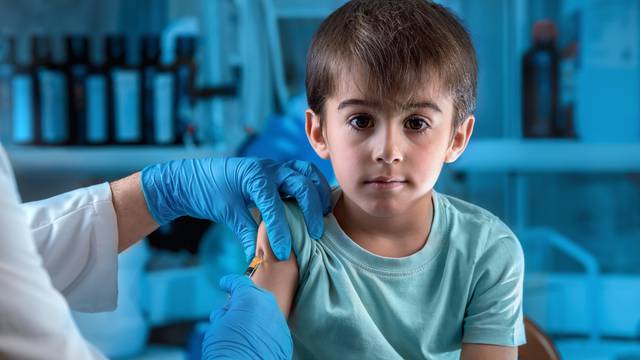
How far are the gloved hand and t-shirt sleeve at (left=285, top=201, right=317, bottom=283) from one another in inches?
0.6

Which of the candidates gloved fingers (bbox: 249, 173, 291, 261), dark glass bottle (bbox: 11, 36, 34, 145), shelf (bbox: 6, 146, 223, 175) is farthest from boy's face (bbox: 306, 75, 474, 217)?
dark glass bottle (bbox: 11, 36, 34, 145)

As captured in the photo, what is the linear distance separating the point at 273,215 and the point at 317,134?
15 centimetres

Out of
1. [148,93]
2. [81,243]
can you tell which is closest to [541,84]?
[148,93]

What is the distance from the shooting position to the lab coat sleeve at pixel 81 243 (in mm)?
1085

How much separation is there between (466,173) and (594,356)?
2.64ft

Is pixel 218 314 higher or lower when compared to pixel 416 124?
lower

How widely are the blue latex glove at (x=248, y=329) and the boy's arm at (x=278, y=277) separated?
50mm

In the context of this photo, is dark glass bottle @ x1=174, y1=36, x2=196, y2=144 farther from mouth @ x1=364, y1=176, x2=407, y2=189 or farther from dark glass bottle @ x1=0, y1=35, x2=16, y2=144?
mouth @ x1=364, y1=176, x2=407, y2=189

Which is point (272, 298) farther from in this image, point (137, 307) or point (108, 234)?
point (137, 307)

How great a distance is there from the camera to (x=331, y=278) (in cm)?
103

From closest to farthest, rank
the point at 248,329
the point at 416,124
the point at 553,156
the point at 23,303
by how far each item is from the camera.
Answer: the point at 23,303, the point at 248,329, the point at 416,124, the point at 553,156

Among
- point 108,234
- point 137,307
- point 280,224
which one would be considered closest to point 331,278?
point 280,224

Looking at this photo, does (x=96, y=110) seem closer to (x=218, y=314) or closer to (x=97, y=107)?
(x=97, y=107)

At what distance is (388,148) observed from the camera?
937mm
